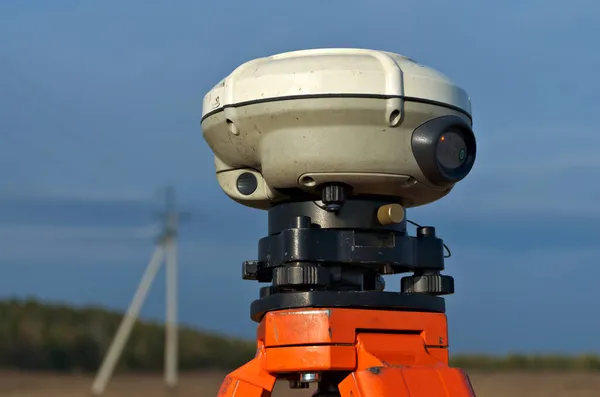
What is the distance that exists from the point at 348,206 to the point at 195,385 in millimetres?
21954

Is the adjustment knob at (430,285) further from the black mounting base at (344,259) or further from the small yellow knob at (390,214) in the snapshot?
the small yellow knob at (390,214)

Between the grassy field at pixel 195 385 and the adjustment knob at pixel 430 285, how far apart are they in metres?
11.6

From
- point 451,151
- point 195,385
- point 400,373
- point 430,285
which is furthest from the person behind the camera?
point 195,385

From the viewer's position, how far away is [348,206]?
260 centimetres

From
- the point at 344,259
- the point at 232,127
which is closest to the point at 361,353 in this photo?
the point at 344,259

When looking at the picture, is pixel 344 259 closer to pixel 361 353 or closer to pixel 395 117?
pixel 361 353

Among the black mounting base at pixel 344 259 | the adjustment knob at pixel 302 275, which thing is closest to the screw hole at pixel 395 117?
the black mounting base at pixel 344 259

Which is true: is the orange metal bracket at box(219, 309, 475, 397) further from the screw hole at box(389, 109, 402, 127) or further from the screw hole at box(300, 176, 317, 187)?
the screw hole at box(389, 109, 402, 127)

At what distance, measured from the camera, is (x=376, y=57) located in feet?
8.29

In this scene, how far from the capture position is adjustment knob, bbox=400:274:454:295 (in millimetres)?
2639

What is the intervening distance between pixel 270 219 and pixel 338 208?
0.94 feet

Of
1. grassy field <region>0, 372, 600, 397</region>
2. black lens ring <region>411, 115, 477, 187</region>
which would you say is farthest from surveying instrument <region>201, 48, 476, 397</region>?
grassy field <region>0, 372, 600, 397</region>

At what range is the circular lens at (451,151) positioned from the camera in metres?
2.51

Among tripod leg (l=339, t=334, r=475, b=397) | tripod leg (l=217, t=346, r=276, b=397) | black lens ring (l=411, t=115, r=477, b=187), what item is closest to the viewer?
tripod leg (l=339, t=334, r=475, b=397)
